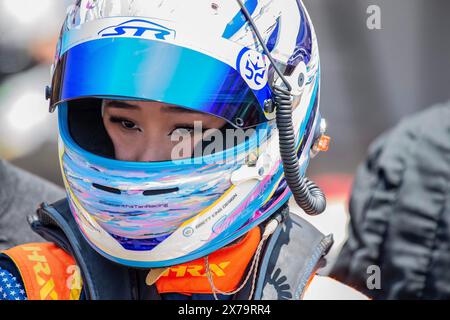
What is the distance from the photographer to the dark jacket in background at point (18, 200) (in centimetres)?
221

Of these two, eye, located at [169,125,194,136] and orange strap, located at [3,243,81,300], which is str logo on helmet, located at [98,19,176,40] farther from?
orange strap, located at [3,243,81,300]

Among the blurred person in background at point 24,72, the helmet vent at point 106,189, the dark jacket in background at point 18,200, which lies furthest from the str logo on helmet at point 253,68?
the blurred person in background at point 24,72

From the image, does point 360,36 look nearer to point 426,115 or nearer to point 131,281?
point 426,115

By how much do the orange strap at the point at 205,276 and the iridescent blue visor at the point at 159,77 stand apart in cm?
32

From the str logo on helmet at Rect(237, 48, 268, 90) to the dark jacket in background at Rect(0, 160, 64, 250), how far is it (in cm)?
98

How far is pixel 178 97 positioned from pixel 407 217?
4.39 feet

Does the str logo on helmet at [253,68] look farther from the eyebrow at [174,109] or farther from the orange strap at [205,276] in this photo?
the orange strap at [205,276]

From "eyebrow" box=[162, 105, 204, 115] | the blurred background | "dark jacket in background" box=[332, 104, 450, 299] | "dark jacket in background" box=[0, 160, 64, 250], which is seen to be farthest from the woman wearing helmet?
Result: the blurred background

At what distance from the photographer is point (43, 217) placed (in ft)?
5.66

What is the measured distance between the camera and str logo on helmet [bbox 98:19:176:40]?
57.5 inches

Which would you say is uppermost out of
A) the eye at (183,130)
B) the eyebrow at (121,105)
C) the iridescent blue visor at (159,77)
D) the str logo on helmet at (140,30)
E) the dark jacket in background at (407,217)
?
the str logo on helmet at (140,30)

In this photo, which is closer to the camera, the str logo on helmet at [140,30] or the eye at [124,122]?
the str logo on helmet at [140,30]

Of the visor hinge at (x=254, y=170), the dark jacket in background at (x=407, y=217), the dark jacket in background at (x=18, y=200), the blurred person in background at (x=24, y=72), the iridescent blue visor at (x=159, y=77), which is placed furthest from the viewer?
the blurred person in background at (x=24, y=72)
